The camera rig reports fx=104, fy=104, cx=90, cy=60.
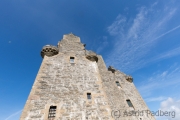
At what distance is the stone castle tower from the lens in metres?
6.91

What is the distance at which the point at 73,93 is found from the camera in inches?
325

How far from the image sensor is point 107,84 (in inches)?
586

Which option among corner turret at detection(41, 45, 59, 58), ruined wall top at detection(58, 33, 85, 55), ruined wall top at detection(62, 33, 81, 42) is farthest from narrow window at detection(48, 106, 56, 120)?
ruined wall top at detection(62, 33, 81, 42)

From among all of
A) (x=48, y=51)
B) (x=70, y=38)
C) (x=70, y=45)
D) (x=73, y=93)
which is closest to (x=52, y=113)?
(x=73, y=93)

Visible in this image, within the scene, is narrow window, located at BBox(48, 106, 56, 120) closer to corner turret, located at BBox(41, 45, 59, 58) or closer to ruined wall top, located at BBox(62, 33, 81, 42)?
corner turret, located at BBox(41, 45, 59, 58)

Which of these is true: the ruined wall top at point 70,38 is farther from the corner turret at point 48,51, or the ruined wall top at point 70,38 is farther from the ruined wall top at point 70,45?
the corner turret at point 48,51

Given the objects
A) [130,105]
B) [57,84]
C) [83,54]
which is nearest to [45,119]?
[57,84]

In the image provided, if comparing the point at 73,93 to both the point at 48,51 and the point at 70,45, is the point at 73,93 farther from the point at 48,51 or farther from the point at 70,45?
the point at 70,45

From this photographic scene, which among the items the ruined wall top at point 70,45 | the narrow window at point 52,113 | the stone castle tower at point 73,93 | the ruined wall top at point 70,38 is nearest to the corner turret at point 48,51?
the stone castle tower at point 73,93

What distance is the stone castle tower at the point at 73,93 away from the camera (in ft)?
22.7

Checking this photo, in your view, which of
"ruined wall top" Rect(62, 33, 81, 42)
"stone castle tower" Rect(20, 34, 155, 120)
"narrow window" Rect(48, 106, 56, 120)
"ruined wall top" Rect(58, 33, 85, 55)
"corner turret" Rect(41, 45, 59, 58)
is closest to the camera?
"narrow window" Rect(48, 106, 56, 120)

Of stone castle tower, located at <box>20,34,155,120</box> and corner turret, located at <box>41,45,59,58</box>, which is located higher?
corner turret, located at <box>41,45,59,58</box>

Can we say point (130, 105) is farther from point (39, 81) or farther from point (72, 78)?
point (39, 81)

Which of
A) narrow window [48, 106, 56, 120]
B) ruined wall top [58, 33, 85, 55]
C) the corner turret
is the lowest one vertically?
narrow window [48, 106, 56, 120]
